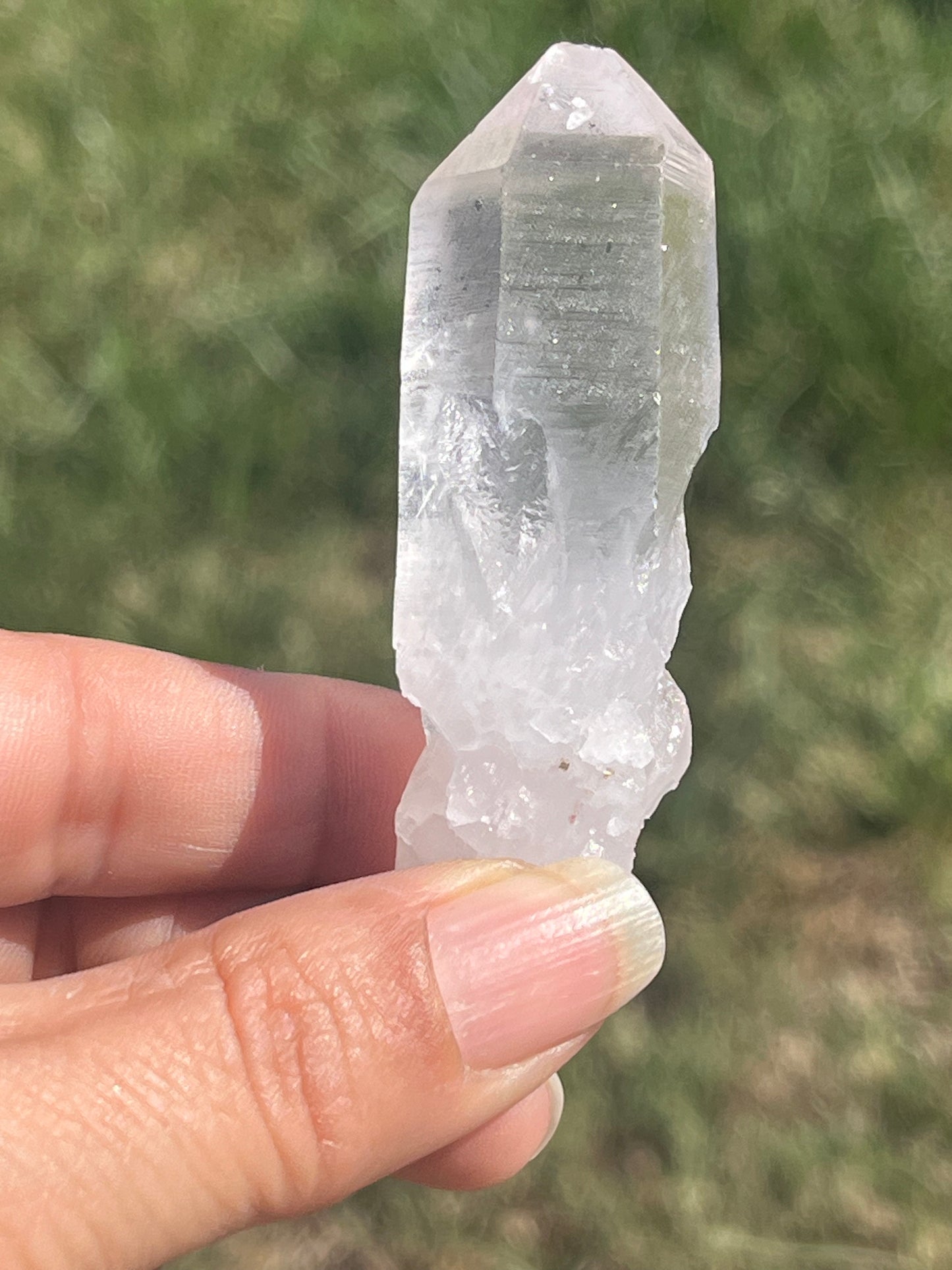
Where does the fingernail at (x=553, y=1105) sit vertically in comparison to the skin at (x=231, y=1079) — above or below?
below

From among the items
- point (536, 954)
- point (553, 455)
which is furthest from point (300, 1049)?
point (553, 455)

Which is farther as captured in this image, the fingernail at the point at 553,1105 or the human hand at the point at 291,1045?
the fingernail at the point at 553,1105

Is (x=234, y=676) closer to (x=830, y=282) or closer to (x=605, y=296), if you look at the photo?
(x=605, y=296)

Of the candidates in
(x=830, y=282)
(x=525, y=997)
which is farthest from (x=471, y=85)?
(x=525, y=997)

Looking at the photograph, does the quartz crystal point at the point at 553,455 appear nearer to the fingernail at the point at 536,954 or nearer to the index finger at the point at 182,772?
the fingernail at the point at 536,954

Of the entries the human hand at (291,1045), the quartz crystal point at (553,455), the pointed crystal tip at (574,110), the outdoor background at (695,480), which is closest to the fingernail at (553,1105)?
the outdoor background at (695,480)

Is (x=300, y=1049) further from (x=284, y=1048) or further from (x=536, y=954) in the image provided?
(x=536, y=954)
